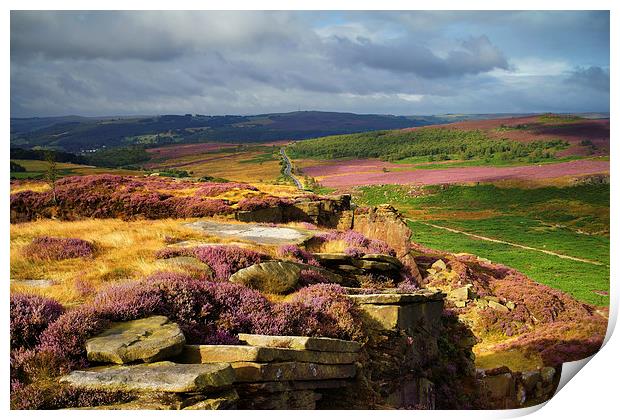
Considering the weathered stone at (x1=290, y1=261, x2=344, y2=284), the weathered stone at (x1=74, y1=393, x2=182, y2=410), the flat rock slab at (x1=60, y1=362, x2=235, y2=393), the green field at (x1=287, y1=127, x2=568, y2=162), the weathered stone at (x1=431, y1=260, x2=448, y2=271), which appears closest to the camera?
the weathered stone at (x1=74, y1=393, x2=182, y2=410)

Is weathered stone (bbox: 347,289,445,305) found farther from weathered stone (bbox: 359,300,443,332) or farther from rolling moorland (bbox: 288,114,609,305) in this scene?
rolling moorland (bbox: 288,114,609,305)

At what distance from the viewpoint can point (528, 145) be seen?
20.5 m

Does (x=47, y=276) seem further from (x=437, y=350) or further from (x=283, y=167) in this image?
(x=283, y=167)

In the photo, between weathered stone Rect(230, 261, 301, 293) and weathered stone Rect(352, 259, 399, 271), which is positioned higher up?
weathered stone Rect(230, 261, 301, 293)

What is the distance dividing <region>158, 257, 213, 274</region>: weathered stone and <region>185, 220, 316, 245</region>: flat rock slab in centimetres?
296

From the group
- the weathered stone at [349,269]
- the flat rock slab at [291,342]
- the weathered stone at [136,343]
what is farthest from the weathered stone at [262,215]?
the weathered stone at [136,343]

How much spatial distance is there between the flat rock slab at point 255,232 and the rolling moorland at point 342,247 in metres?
0.16

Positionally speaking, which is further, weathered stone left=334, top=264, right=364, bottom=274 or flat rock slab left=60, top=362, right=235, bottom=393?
weathered stone left=334, top=264, right=364, bottom=274

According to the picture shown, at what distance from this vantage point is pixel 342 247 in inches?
522

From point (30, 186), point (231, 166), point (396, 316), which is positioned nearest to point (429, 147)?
point (231, 166)

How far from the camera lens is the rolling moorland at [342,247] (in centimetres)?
815

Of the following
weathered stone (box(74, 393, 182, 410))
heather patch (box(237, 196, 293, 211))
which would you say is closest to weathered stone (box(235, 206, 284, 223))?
heather patch (box(237, 196, 293, 211))

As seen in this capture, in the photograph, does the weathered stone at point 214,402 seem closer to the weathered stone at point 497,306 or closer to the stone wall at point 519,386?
the stone wall at point 519,386

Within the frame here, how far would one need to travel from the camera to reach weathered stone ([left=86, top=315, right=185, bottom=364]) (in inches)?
252
